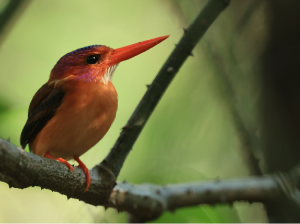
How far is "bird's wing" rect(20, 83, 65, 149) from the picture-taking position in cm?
191

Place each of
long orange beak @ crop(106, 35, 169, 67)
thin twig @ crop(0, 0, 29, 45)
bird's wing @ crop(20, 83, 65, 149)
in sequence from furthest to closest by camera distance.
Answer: long orange beak @ crop(106, 35, 169, 67)
bird's wing @ crop(20, 83, 65, 149)
thin twig @ crop(0, 0, 29, 45)

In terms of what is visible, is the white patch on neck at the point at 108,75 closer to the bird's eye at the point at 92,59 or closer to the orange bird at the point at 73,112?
the orange bird at the point at 73,112

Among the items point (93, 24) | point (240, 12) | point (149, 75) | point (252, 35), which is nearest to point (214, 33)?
point (240, 12)

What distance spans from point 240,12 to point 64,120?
126 centimetres

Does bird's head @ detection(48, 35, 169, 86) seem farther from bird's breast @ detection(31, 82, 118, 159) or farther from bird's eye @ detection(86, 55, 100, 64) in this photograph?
bird's breast @ detection(31, 82, 118, 159)

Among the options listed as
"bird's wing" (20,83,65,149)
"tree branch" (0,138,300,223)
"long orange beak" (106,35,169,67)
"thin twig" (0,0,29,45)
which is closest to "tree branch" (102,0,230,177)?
"tree branch" (0,138,300,223)

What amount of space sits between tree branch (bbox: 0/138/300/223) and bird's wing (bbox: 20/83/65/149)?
473mm

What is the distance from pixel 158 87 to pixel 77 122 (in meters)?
0.53

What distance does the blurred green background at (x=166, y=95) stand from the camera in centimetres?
169

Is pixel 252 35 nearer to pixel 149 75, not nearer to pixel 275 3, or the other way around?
pixel 275 3

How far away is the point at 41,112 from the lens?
195cm

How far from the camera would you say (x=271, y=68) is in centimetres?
118

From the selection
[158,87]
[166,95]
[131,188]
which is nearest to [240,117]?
[158,87]

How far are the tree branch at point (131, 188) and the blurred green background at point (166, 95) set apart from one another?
3.6 inches
